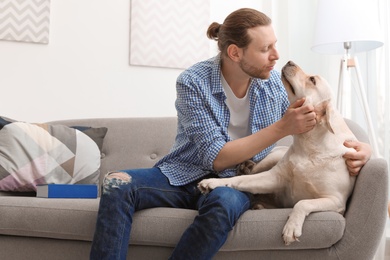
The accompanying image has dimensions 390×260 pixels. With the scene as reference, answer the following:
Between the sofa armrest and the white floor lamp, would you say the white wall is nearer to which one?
the white floor lamp

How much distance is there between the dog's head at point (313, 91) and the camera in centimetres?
186

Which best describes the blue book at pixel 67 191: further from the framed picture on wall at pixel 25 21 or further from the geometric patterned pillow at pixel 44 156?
the framed picture on wall at pixel 25 21

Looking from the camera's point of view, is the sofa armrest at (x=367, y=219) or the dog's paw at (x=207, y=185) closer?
the sofa armrest at (x=367, y=219)

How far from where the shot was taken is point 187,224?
6.00 feet

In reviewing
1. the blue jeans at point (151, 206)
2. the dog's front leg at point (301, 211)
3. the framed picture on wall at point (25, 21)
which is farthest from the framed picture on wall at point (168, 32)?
the dog's front leg at point (301, 211)

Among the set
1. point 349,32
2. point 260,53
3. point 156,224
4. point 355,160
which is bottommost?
point 156,224

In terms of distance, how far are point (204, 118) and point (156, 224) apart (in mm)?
433

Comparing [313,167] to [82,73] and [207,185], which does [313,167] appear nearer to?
[207,185]

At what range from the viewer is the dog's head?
1861 millimetres

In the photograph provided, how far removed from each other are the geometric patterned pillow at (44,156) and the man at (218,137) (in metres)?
0.66

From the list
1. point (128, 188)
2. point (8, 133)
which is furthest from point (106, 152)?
point (128, 188)

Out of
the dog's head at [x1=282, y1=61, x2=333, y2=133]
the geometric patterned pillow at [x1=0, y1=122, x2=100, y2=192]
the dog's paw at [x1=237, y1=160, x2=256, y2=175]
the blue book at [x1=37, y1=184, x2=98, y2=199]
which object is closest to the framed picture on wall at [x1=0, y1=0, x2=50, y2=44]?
the geometric patterned pillow at [x1=0, y1=122, x2=100, y2=192]

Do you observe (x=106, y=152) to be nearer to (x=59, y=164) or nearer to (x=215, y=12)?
(x=59, y=164)

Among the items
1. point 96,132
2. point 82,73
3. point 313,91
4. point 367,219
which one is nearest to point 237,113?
point 313,91
